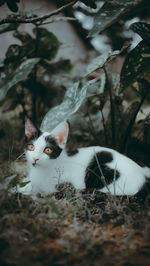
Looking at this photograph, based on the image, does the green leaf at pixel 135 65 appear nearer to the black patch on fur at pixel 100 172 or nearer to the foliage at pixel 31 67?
the black patch on fur at pixel 100 172

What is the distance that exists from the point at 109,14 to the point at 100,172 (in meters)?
0.70

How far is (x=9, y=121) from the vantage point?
7.80 feet

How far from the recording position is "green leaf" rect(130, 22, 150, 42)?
3.76ft

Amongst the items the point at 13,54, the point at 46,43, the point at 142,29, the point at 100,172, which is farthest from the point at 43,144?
the point at 46,43

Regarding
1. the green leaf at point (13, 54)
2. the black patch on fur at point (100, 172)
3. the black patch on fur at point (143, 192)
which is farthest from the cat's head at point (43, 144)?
the green leaf at point (13, 54)

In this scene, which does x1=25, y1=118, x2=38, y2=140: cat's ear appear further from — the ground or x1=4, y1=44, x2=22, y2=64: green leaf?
x1=4, y1=44, x2=22, y2=64: green leaf

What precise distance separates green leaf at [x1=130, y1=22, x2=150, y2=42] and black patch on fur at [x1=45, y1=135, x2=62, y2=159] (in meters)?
0.65

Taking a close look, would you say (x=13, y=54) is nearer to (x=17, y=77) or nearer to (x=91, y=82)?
(x=17, y=77)

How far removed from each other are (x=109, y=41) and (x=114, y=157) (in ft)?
8.54

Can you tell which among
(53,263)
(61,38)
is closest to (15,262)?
(53,263)

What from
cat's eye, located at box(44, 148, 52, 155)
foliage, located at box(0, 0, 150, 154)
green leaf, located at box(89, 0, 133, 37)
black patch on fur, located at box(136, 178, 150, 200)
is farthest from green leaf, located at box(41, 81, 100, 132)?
black patch on fur, located at box(136, 178, 150, 200)

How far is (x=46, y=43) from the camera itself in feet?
6.32

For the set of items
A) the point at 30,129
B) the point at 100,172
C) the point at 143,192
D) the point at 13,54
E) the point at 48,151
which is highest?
the point at 13,54

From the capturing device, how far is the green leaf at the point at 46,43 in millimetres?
1878
